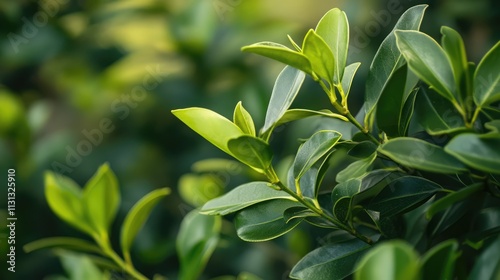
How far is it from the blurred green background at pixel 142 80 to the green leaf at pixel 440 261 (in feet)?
2.85

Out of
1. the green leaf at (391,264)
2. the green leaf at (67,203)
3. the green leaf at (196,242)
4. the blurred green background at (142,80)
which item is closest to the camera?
the green leaf at (391,264)

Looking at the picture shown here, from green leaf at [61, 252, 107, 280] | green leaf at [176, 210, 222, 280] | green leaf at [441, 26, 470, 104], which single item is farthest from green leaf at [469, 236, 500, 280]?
green leaf at [61, 252, 107, 280]

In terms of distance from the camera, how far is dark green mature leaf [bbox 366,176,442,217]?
0.52 m

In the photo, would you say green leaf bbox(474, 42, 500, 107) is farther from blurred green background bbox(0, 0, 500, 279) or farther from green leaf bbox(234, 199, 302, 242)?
blurred green background bbox(0, 0, 500, 279)

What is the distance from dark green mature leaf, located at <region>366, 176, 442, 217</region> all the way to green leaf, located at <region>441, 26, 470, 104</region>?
0.09 m

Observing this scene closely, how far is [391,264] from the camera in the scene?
36 centimetres

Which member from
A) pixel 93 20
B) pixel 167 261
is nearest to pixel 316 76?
pixel 167 261

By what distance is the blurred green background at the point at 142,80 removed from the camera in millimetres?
1419

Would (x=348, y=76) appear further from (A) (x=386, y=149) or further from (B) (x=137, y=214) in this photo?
(B) (x=137, y=214)

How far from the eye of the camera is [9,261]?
1.36 metres

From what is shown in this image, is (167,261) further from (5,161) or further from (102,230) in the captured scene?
(102,230)

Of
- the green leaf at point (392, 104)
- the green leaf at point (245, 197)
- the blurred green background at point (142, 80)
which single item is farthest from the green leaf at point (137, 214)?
the blurred green background at point (142, 80)

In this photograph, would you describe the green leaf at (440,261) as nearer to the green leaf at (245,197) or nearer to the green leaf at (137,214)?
the green leaf at (245,197)

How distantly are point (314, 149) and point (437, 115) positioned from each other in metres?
0.09
